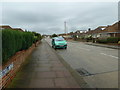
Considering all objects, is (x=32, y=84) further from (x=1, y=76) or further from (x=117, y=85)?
(x=117, y=85)

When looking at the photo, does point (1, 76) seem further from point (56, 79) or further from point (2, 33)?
point (56, 79)

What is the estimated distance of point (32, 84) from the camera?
11.4 feet

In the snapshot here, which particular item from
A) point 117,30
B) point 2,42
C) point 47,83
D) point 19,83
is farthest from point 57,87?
point 117,30

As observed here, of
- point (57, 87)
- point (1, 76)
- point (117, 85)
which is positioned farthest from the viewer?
point (117, 85)

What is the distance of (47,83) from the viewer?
3590 millimetres

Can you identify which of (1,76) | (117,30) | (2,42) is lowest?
(1,76)

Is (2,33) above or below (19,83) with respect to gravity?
above

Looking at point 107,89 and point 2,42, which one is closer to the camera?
point 107,89

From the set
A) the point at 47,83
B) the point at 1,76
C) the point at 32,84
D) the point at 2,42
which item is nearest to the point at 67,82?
the point at 47,83

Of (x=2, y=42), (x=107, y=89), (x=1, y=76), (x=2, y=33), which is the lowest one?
(x=107, y=89)

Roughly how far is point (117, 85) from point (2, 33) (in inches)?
173

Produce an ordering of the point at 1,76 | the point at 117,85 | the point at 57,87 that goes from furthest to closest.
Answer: the point at 117,85 < the point at 57,87 < the point at 1,76

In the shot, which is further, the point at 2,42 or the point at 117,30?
the point at 117,30

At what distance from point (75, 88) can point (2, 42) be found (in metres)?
2.94
